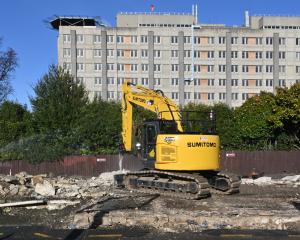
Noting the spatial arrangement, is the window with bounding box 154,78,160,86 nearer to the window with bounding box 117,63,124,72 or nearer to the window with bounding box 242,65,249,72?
the window with bounding box 117,63,124,72

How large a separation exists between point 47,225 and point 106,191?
7.12 meters

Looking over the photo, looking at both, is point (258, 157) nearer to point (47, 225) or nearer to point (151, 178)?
point (151, 178)

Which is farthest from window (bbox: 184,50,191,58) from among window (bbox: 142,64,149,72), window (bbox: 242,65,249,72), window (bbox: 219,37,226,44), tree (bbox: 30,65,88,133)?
tree (bbox: 30,65,88,133)

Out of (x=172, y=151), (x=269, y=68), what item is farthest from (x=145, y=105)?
(x=269, y=68)

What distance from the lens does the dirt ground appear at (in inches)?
470

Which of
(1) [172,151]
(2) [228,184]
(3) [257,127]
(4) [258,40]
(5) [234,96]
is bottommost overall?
(2) [228,184]

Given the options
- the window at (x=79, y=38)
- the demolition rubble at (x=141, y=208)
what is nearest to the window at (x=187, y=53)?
the window at (x=79, y=38)

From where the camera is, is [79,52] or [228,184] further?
[79,52]

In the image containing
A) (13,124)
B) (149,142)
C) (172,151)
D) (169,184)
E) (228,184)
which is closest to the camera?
(172,151)

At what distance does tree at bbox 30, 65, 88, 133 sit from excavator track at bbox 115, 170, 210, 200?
→ 16100 mm

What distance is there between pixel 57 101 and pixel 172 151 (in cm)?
2038

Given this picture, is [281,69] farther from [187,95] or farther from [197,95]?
[187,95]

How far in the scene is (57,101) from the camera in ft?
117

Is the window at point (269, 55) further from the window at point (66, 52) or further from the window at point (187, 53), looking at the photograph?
the window at point (66, 52)
